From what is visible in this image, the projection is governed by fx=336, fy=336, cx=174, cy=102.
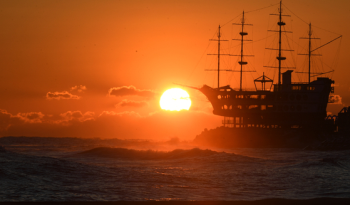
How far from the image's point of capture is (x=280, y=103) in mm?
108562

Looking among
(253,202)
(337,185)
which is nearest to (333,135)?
(337,185)

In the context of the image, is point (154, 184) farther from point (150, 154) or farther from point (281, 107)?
point (281, 107)

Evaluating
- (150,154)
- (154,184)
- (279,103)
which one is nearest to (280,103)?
(279,103)

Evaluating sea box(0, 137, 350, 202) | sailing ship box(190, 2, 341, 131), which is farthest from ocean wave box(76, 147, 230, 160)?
sailing ship box(190, 2, 341, 131)

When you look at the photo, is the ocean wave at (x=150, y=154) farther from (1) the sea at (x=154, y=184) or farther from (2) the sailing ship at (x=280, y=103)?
(2) the sailing ship at (x=280, y=103)

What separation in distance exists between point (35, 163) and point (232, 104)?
87.1 metres

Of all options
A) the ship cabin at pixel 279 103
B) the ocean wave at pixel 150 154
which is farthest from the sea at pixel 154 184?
the ship cabin at pixel 279 103

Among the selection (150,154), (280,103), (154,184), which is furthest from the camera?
(280,103)

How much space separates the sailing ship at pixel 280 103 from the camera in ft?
353

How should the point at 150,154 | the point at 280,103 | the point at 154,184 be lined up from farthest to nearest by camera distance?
the point at 280,103 < the point at 150,154 < the point at 154,184

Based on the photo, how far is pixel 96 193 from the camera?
19.3 metres

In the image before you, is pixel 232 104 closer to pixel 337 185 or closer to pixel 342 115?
pixel 342 115

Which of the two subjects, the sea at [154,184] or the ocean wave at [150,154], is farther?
the ocean wave at [150,154]

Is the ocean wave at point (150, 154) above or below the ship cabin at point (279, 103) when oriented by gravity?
below
